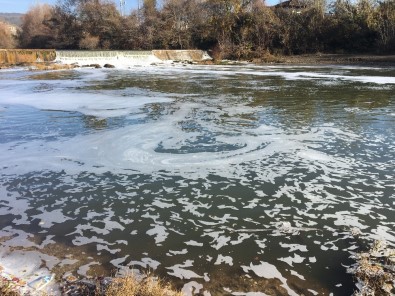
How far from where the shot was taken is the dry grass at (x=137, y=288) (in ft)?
8.71

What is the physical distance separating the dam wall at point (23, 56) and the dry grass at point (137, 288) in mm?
30504

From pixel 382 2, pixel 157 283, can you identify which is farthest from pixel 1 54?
pixel 382 2

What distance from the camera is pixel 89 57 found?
1296 inches

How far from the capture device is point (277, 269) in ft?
10.6

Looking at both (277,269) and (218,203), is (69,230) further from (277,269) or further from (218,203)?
(277,269)

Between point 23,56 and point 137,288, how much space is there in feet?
103

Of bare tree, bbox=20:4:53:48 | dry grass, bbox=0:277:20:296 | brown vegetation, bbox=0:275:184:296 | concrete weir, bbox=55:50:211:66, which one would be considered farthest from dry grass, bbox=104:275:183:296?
bare tree, bbox=20:4:53:48

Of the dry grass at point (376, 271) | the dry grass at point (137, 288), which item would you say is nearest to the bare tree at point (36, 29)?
the dry grass at point (137, 288)

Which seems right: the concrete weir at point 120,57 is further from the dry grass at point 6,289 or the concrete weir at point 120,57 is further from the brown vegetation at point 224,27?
the dry grass at point 6,289

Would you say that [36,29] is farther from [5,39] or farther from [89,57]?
[89,57]

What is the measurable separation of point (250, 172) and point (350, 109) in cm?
628

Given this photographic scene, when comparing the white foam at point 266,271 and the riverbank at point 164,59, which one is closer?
the white foam at point 266,271

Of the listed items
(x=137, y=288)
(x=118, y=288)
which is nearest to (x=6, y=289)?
(x=118, y=288)

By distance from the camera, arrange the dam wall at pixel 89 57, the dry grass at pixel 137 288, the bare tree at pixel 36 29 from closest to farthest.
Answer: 1. the dry grass at pixel 137 288
2. the dam wall at pixel 89 57
3. the bare tree at pixel 36 29
